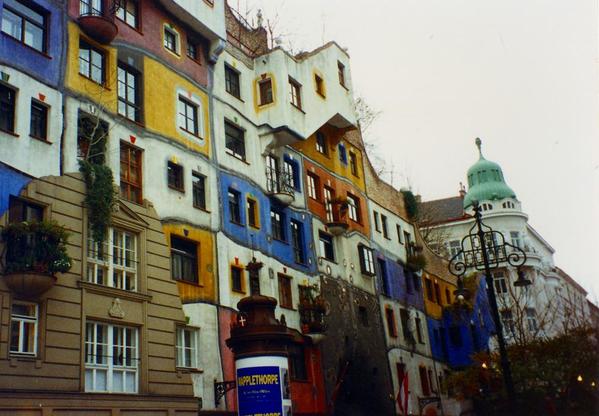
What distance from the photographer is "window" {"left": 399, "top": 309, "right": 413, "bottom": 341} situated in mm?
35938

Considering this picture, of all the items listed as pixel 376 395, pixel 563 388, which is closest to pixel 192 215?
pixel 376 395

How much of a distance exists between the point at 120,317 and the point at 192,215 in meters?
4.97

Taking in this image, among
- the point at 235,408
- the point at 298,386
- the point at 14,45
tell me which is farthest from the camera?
the point at 298,386

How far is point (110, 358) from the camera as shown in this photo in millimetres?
17500

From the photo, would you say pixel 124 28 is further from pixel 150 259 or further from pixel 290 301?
pixel 290 301

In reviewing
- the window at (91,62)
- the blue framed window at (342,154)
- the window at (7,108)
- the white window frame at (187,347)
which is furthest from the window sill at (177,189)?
the blue framed window at (342,154)

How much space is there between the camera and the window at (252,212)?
25406 mm

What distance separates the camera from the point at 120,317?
58.7 feet

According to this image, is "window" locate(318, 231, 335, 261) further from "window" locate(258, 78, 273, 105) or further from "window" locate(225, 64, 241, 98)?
"window" locate(225, 64, 241, 98)

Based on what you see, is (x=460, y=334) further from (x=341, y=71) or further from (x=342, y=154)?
(x=341, y=71)

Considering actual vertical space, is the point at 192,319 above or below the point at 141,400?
above

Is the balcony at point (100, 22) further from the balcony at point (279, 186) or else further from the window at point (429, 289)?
the window at point (429, 289)

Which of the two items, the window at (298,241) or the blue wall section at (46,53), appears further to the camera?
the window at (298,241)

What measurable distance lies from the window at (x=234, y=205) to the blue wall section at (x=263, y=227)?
0.11 metres
